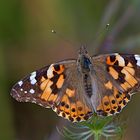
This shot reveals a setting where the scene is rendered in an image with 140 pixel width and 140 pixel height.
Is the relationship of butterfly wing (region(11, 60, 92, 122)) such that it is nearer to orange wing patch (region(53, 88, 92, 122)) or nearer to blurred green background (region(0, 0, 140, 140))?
orange wing patch (region(53, 88, 92, 122))

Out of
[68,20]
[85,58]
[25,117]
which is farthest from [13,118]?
[85,58]

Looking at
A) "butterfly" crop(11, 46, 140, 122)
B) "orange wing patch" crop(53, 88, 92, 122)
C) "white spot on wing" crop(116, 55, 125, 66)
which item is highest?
"white spot on wing" crop(116, 55, 125, 66)

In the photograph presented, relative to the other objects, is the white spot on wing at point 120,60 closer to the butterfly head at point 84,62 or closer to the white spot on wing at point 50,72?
the butterfly head at point 84,62

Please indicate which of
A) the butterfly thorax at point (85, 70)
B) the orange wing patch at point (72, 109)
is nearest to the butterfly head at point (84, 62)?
the butterfly thorax at point (85, 70)

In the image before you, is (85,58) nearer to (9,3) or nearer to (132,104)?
(132,104)

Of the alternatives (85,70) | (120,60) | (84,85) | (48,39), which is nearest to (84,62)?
(85,70)

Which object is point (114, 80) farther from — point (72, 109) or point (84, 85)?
point (72, 109)

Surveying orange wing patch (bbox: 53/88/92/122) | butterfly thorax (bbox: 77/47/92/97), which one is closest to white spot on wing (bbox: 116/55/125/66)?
butterfly thorax (bbox: 77/47/92/97)
